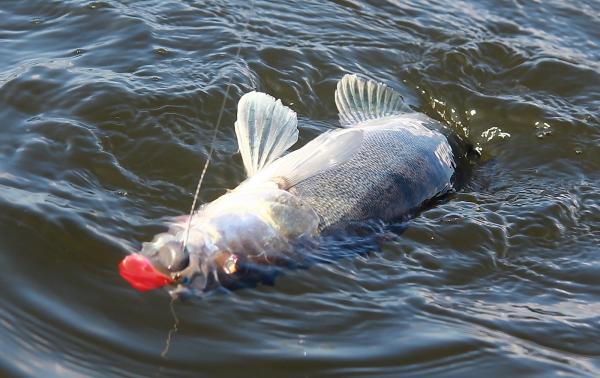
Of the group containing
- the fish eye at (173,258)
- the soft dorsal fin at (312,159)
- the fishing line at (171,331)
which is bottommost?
the fishing line at (171,331)

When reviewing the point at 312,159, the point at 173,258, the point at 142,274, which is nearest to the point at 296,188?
the point at 312,159

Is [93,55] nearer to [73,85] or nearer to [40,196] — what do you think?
[73,85]

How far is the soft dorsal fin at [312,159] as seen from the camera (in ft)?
15.6

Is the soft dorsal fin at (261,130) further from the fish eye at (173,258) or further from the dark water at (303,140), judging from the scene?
the fish eye at (173,258)

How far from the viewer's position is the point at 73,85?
5.97 metres

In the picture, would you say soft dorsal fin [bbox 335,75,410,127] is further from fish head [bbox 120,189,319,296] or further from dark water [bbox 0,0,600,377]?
fish head [bbox 120,189,319,296]

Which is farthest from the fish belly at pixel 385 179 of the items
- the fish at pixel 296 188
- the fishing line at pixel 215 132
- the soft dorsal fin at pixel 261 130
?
the fishing line at pixel 215 132

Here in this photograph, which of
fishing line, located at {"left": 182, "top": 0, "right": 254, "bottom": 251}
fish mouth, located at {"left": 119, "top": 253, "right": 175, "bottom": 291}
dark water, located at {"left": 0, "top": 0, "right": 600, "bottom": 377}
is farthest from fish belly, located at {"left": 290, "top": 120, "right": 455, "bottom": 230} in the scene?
fish mouth, located at {"left": 119, "top": 253, "right": 175, "bottom": 291}

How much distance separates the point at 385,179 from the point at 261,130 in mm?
748

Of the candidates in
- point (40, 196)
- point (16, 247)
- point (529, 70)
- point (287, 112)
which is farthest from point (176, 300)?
point (529, 70)

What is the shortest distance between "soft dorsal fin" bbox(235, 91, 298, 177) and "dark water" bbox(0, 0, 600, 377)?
1.40ft

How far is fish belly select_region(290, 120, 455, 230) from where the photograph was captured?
15.4ft

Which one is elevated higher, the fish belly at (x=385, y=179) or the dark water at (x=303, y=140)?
the fish belly at (x=385, y=179)

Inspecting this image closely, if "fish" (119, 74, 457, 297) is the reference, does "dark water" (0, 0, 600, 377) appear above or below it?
below
